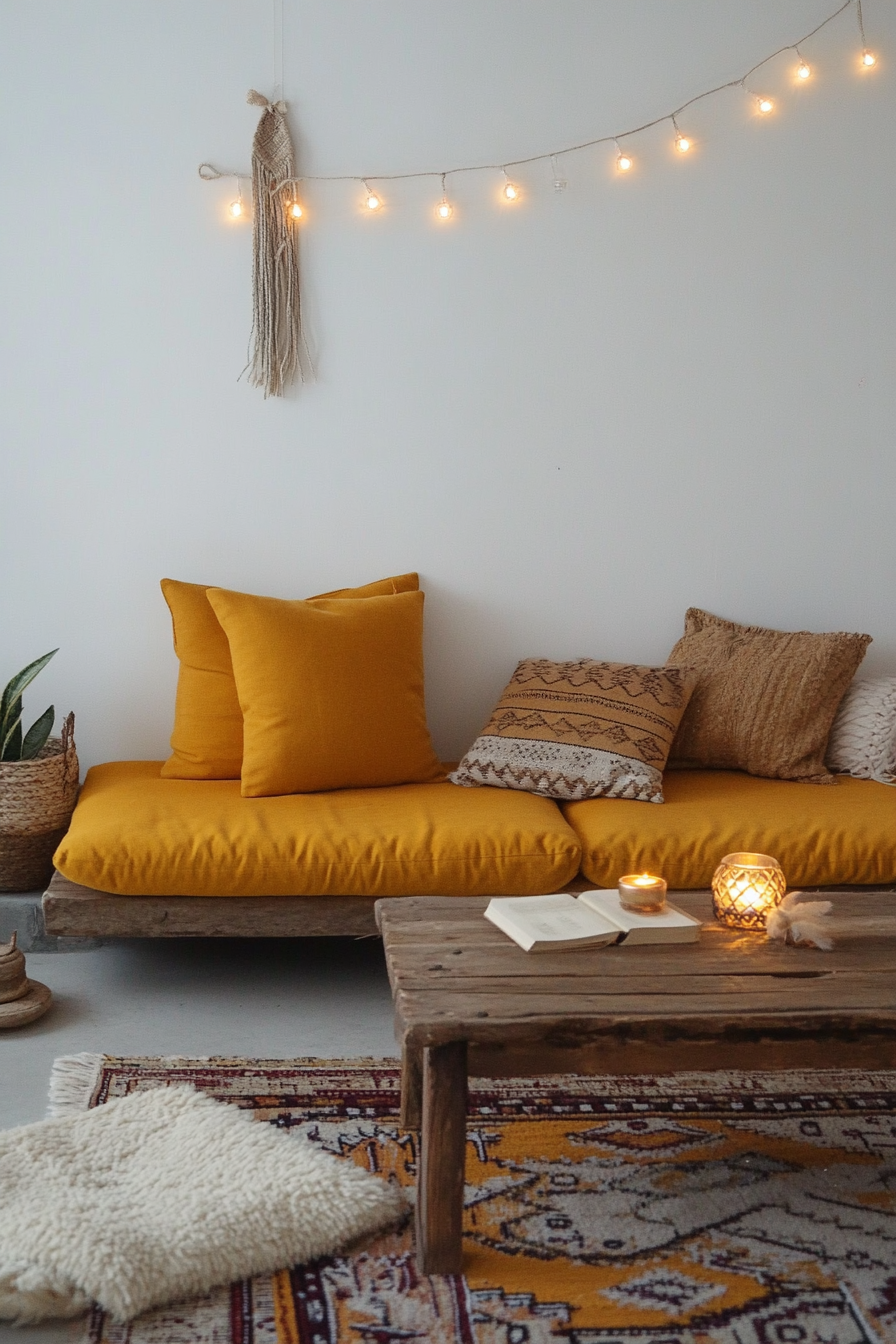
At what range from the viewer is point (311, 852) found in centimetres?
253

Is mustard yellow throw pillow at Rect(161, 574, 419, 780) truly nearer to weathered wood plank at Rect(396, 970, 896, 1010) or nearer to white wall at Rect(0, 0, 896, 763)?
white wall at Rect(0, 0, 896, 763)

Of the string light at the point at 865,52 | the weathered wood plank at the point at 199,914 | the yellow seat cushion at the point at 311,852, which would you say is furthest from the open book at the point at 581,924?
the string light at the point at 865,52

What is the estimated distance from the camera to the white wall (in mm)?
3170

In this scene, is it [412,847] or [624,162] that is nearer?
[412,847]

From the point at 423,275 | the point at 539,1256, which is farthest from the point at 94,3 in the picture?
the point at 539,1256

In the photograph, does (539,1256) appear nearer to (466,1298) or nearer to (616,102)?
(466,1298)

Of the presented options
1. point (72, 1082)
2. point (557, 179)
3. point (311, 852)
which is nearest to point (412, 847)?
point (311, 852)

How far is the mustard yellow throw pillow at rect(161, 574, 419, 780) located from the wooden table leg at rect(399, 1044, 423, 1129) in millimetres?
1462

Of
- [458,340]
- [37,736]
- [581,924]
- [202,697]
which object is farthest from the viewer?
[458,340]

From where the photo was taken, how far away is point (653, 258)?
3338 millimetres

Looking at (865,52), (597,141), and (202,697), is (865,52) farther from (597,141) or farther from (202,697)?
(202,697)

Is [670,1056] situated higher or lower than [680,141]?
lower

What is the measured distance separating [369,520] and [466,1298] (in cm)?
218

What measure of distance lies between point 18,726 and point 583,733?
1.40 metres
